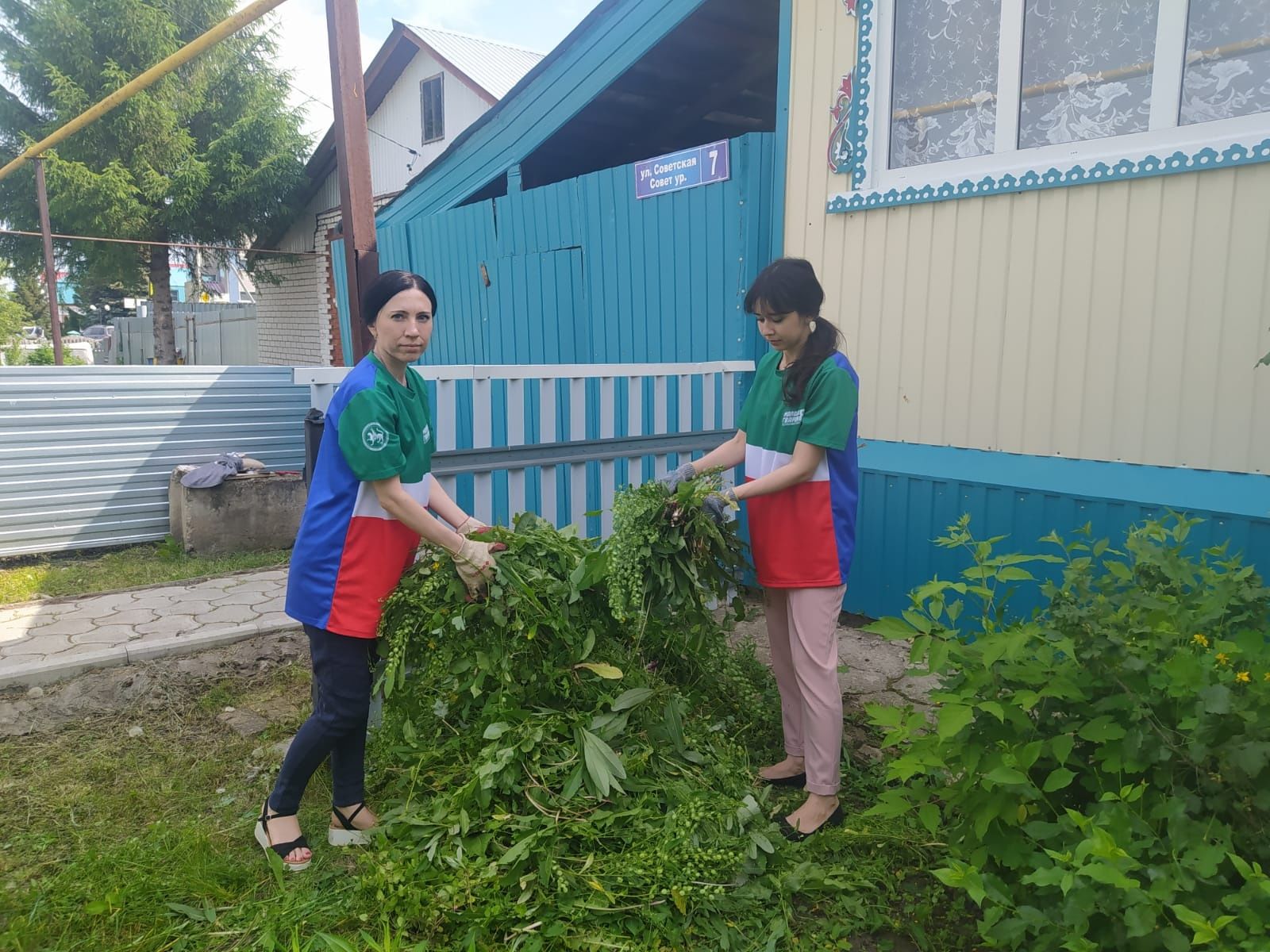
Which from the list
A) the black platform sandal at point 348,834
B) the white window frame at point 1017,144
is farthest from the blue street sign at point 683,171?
the black platform sandal at point 348,834

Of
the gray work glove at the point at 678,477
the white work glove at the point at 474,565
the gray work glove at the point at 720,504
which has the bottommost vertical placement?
the white work glove at the point at 474,565

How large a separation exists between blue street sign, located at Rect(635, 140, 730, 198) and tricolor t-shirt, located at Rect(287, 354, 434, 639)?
141 inches

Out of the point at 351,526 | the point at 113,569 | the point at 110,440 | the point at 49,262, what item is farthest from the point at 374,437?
the point at 49,262

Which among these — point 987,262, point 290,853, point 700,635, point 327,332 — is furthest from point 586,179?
point 327,332

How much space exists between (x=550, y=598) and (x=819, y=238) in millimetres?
3221

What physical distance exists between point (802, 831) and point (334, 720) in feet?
4.93

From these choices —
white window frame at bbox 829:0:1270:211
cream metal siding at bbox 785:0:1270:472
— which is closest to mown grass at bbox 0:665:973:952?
cream metal siding at bbox 785:0:1270:472

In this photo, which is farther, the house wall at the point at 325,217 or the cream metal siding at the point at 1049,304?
the house wall at the point at 325,217

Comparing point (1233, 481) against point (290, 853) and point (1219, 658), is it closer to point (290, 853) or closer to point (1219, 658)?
point (1219, 658)

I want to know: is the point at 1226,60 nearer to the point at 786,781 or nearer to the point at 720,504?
the point at 720,504

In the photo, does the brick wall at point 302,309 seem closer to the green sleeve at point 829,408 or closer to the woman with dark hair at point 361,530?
the woman with dark hair at point 361,530

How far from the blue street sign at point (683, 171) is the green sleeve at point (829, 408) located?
10.4ft

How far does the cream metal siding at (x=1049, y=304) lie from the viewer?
3.62 m

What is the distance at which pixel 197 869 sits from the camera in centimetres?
262
